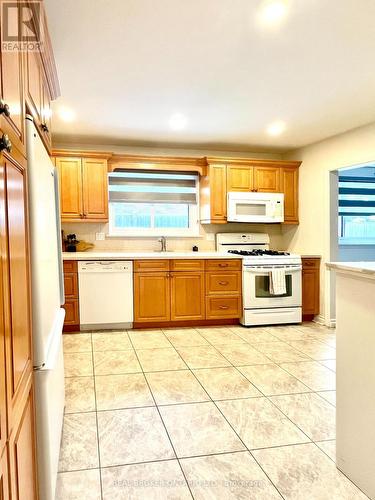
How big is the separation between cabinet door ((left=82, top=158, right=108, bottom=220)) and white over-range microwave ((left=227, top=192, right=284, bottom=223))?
1.65m

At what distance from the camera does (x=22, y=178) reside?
129 centimetres

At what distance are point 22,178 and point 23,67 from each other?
1.38 feet

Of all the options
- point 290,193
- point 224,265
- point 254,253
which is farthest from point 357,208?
point 224,265

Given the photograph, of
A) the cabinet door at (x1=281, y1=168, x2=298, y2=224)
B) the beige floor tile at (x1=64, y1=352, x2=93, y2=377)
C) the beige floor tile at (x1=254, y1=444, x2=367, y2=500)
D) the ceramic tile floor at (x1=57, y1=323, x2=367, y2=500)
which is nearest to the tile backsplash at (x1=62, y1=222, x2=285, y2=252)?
the cabinet door at (x1=281, y1=168, x2=298, y2=224)

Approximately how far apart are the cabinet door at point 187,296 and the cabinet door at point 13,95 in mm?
3332

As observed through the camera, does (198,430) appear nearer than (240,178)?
Yes

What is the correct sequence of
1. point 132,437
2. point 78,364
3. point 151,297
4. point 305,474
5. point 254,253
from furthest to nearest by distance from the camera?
point 254,253, point 151,297, point 78,364, point 132,437, point 305,474

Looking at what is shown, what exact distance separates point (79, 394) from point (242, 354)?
1.61 metres

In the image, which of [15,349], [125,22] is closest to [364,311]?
[15,349]

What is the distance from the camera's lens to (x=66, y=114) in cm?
359

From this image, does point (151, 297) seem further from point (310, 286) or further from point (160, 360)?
point (310, 286)

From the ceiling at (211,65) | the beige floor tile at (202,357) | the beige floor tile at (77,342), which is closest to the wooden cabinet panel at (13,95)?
the ceiling at (211,65)

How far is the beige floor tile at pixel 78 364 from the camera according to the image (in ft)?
10.0

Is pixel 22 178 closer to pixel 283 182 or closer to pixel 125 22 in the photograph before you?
pixel 125 22
